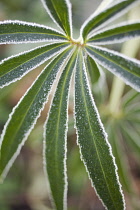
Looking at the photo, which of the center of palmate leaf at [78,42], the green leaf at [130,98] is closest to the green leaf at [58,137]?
the center of palmate leaf at [78,42]

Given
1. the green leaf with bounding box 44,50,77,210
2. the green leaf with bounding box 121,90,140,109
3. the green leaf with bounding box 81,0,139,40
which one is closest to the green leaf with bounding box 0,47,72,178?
the green leaf with bounding box 44,50,77,210

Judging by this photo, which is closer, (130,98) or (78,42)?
(78,42)

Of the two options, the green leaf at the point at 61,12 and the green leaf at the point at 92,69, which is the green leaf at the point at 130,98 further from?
the green leaf at the point at 61,12

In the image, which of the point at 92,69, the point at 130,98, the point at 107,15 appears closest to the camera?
the point at 107,15

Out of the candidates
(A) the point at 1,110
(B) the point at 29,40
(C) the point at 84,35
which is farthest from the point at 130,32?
(A) the point at 1,110

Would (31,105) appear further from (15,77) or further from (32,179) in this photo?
(32,179)

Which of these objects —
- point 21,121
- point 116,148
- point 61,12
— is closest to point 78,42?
point 61,12

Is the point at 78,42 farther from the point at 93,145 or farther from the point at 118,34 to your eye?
the point at 93,145
